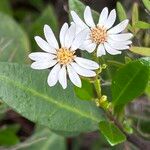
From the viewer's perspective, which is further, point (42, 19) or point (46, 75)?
point (42, 19)

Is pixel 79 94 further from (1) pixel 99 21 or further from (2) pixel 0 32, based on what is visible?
(2) pixel 0 32

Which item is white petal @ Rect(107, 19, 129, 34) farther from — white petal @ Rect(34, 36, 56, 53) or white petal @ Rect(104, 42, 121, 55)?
white petal @ Rect(34, 36, 56, 53)

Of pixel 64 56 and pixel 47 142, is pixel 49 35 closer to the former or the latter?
pixel 64 56

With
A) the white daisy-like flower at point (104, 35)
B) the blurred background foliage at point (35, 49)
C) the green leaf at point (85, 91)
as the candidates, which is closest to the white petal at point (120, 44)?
the white daisy-like flower at point (104, 35)

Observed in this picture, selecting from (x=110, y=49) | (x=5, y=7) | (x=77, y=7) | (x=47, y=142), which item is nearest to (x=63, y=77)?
(x=110, y=49)

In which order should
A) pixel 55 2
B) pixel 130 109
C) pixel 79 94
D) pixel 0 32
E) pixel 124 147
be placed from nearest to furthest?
pixel 79 94, pixel 124 147, pixel 130 109, pixel 0 32, pixel 55 2

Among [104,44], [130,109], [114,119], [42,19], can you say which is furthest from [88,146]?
[104,44]
